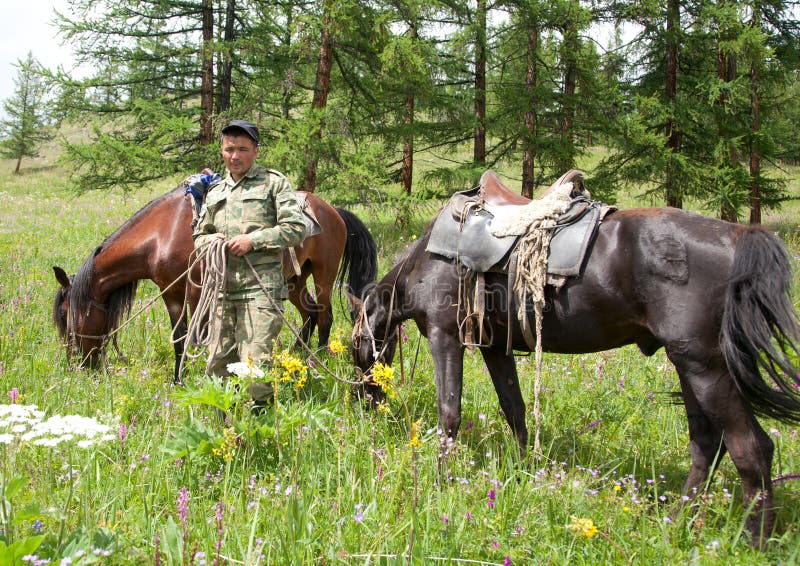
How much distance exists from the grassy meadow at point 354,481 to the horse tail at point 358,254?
85.7 inches

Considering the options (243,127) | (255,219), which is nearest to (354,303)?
(255,219)

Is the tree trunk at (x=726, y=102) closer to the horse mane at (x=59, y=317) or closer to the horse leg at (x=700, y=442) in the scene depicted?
the horse leg at (x=700, y=442)

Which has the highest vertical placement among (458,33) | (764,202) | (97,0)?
(97,0)

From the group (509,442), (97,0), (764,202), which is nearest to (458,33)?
(97,0)

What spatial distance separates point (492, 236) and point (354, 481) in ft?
5.55

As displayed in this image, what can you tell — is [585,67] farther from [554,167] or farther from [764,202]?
[764,202]

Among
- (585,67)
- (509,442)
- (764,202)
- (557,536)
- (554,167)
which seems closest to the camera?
(557,536)

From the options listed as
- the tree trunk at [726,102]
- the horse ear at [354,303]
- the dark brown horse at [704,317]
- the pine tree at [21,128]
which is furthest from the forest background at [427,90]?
the pine tree at [21,128]

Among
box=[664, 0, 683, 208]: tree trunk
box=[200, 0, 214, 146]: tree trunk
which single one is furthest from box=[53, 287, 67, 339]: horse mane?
box=[664, 0, 683, 208]: tree trunk

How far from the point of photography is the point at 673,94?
15.5 metres

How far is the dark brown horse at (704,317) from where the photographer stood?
2.66 meters

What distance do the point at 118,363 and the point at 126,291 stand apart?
0.79m

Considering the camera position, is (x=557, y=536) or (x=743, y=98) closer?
(x=557, y=536)

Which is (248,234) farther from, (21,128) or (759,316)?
(21,128)
